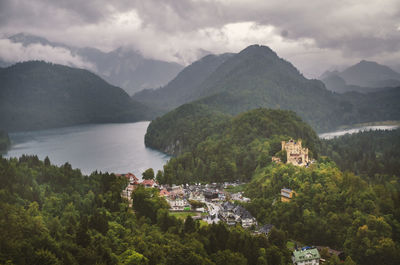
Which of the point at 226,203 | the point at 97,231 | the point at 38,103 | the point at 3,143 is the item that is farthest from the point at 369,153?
the point at 38,103

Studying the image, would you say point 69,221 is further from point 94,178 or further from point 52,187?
point 94,178

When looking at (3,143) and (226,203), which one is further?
(3,143)

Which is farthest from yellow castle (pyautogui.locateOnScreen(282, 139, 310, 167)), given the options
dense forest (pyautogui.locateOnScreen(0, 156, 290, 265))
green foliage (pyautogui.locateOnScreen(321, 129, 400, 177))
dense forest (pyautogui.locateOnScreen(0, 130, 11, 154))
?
dense forest (pyautogui.locateOnScreen(0, 130, 11, 154))

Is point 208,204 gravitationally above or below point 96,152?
below

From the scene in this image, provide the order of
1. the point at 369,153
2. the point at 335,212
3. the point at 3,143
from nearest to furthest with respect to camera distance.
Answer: the point at 335,212 → the point at 369,153 → the point at 3,143

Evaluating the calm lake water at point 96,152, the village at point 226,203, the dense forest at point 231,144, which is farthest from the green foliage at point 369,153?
the calm lake water at point 96,152

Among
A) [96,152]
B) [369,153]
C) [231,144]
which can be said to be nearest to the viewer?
[231,144]

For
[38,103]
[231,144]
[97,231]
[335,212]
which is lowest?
[335,212]

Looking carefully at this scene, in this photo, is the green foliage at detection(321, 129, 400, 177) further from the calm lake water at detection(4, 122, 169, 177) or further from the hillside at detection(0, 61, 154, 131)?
the hillside at detection(0, 61, 154, 131)

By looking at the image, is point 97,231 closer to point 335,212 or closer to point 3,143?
point 335,212
